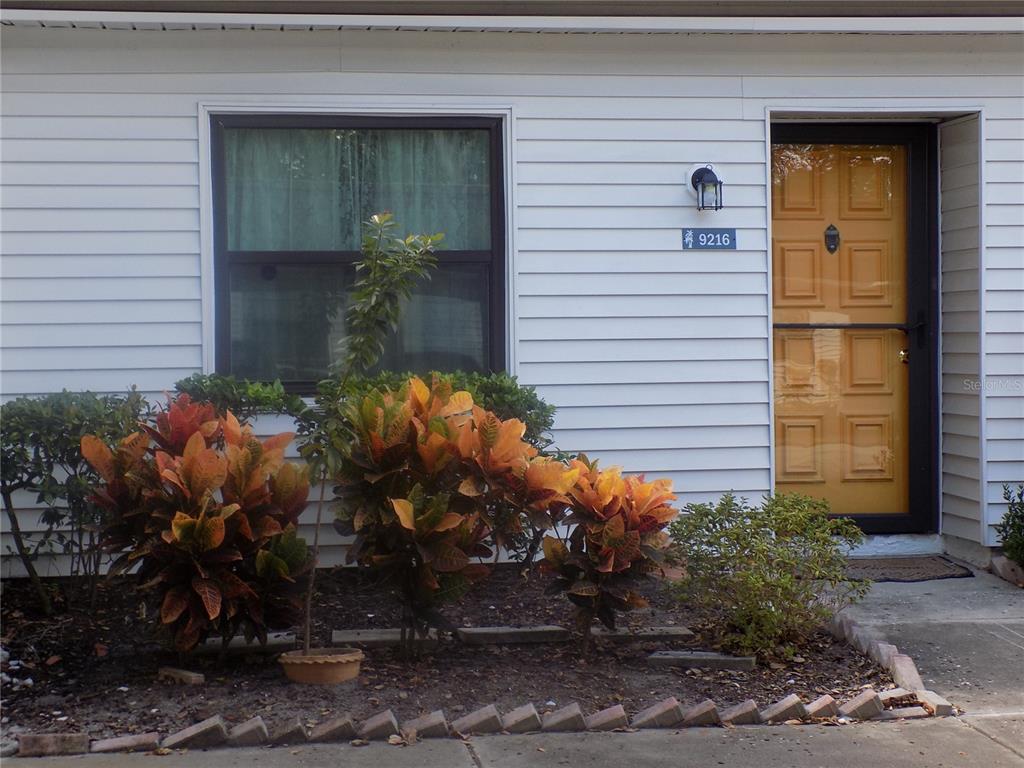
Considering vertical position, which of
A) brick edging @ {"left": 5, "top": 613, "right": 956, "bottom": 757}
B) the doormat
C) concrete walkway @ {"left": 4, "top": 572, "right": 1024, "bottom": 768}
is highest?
the doormat

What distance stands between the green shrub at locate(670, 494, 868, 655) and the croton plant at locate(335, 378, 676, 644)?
35cm

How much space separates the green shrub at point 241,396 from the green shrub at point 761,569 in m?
2.20

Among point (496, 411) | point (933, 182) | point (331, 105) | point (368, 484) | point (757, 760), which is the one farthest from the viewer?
point (933, 182)

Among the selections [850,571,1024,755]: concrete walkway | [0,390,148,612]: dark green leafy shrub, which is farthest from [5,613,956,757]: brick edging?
[0,390,148,612]: dark green leafy shrub

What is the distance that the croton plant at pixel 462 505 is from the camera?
5098 mm

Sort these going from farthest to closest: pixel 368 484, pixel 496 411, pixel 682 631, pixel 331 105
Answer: pixel 331 105 < pixel 496 411 < pixel 682 631 < pixel 368 484

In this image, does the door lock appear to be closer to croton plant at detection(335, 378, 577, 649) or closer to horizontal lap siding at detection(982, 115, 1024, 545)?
horizontal lap siding at detection(982, 115, 1024, 545)

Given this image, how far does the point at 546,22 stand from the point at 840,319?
2.73 meters

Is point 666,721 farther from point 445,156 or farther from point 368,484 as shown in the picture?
point 445,156

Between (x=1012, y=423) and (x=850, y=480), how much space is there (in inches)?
41.4

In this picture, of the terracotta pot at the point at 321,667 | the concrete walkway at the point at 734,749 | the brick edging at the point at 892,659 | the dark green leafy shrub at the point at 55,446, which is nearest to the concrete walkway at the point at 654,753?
the concrete walkway at the point at 734,749

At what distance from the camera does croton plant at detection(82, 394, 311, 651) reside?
16.3 ft

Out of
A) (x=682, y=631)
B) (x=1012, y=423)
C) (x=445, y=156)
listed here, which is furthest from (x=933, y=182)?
(x=682, y=631)

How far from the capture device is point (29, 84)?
265 inches
